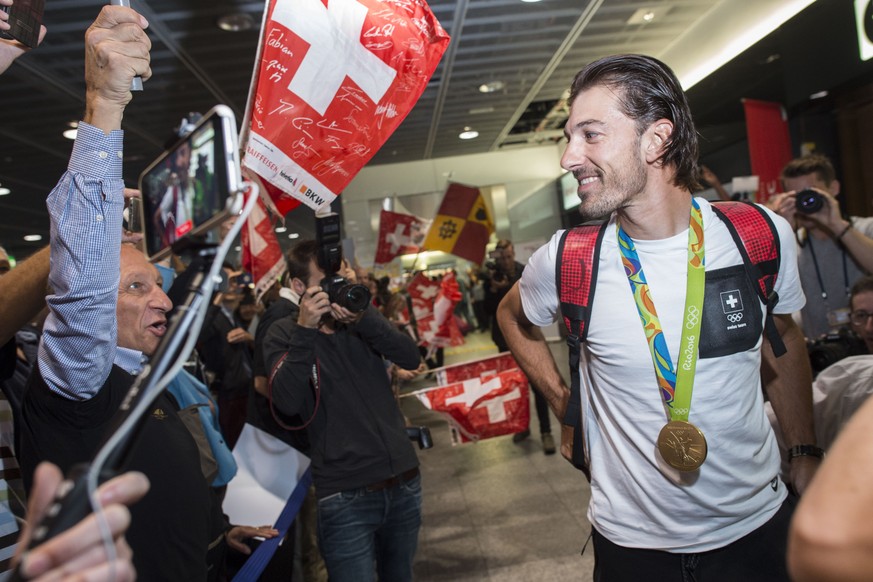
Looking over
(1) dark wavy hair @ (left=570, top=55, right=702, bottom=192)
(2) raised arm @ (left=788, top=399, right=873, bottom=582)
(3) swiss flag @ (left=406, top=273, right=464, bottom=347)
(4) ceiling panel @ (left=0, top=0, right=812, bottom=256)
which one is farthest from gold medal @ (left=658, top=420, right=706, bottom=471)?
(3) swiss flag @ (left=406, top=273, right=464, bottom=347)

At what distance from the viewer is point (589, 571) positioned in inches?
135

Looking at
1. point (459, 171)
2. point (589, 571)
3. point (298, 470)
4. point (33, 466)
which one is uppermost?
point (459, 171)

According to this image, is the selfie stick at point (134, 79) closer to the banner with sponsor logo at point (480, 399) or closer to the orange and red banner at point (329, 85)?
the orange and red banner at point (329, 85)

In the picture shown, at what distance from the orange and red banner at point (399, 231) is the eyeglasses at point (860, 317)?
18.8 feet

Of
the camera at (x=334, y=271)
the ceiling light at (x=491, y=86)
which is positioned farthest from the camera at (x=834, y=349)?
the ceiling light at (x=491, y=86)

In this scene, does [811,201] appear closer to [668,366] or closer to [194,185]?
[668,366]

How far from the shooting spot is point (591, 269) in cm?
163

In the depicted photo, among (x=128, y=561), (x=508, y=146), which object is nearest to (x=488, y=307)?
(x=508, y=146)

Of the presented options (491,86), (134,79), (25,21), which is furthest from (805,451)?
(491,86)

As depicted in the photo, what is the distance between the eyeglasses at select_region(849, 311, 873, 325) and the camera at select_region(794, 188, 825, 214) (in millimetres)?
692

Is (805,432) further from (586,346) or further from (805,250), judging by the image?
(805,250)

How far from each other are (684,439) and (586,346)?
35 centimetres

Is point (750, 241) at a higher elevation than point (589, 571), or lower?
higher

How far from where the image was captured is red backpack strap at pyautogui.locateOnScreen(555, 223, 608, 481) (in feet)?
5.33
